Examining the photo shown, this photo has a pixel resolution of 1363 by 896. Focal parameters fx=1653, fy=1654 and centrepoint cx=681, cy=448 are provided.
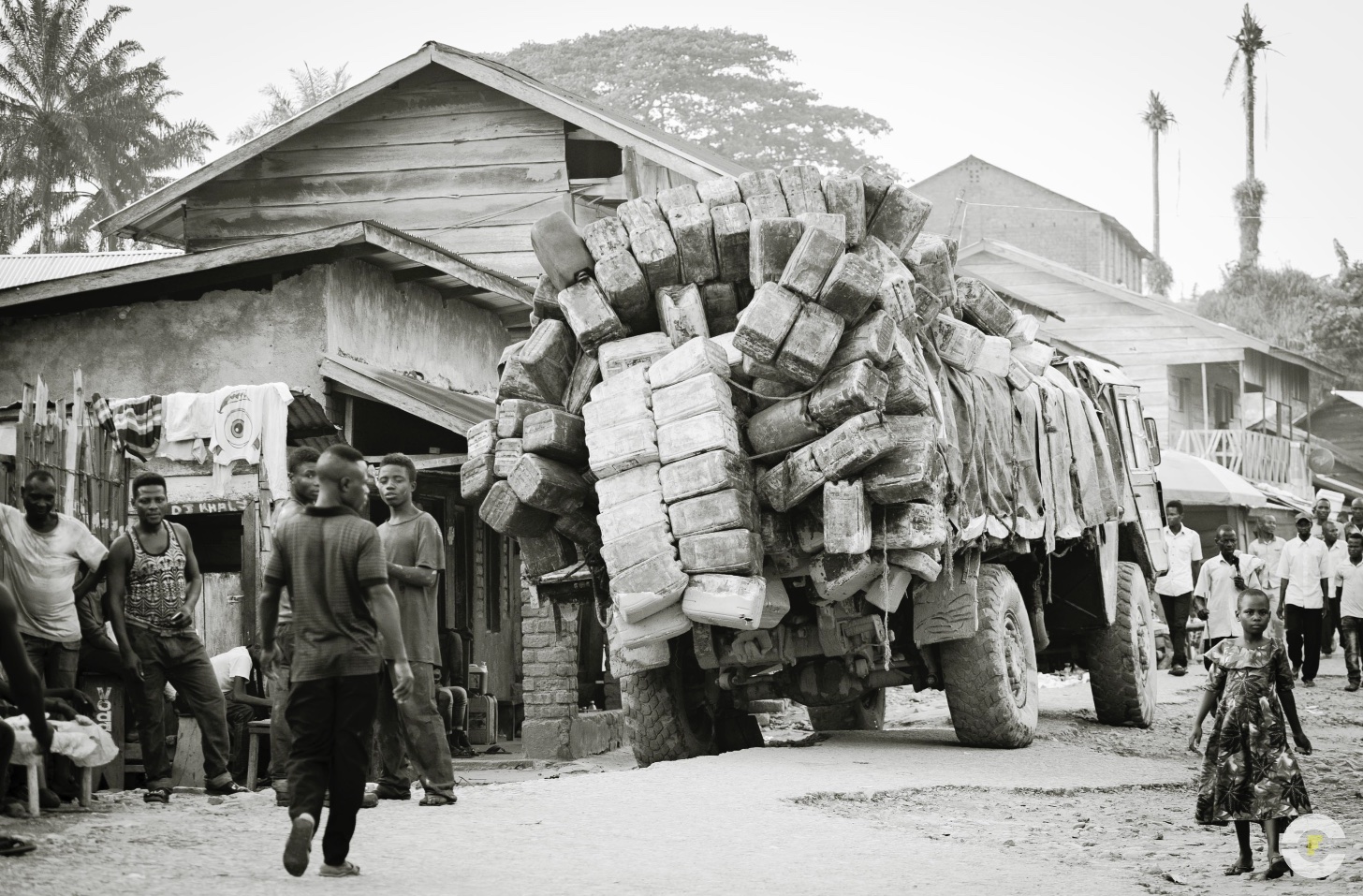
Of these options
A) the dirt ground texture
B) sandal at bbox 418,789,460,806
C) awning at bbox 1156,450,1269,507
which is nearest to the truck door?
the dirt ground texture

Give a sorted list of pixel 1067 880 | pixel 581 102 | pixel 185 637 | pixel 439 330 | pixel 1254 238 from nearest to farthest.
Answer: pixel 1067 880
pixel 185 637
pixel 439 330
pixel 581 102
pixel 1254 238

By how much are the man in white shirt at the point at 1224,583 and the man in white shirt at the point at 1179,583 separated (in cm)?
143

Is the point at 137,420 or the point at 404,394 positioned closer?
the point at 137,420

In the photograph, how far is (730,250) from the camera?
1062cm

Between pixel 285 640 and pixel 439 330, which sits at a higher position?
pixel 439 330

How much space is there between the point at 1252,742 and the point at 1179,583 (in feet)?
43.9

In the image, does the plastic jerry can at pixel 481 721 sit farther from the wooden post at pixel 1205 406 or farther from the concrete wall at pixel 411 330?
the wooden post at pixel 1205 406

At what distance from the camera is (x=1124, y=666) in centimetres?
1431

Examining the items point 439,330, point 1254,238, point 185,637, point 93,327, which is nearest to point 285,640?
point 185,637

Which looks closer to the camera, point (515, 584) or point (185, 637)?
point (185, 637)

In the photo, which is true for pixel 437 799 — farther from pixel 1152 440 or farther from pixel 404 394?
pixel 1152 440

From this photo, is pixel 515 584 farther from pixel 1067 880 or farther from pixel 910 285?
pixel 1067 880

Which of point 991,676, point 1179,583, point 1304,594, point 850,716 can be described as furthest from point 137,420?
point 1304,594

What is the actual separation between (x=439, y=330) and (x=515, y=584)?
9.26 ft
